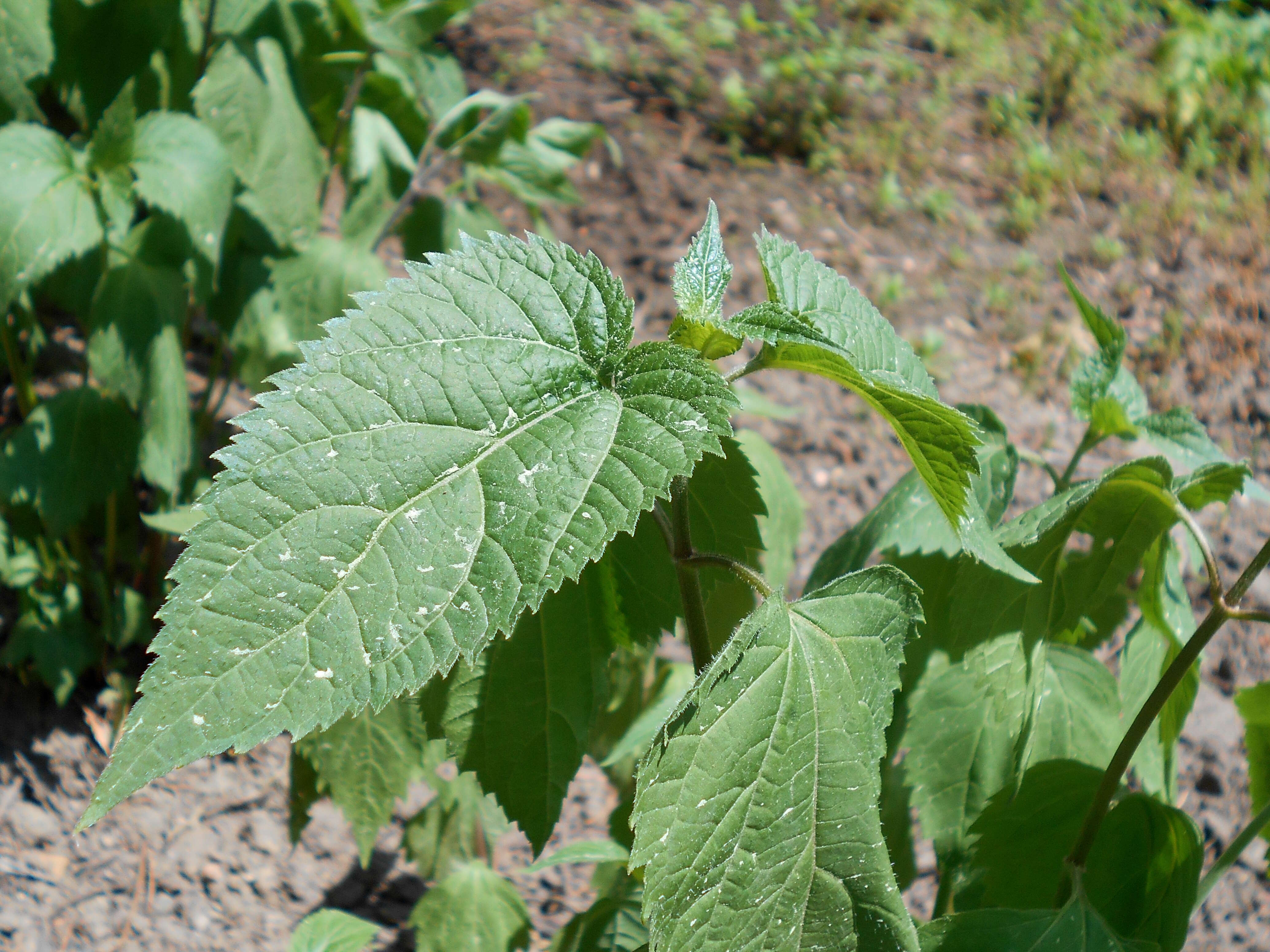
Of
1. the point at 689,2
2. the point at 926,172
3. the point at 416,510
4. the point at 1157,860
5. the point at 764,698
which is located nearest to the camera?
the point at 416,510

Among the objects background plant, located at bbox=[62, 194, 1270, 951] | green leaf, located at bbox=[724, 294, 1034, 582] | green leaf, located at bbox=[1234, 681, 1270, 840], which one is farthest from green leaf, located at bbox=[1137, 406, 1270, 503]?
green leaf, located at bbox=[724, 294, 1034, 582]

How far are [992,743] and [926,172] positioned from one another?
3.69 metres

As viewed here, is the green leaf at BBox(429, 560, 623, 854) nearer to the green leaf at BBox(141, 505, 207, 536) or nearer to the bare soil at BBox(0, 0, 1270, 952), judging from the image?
the green leaf at BBox(141, 505, 207, 536)

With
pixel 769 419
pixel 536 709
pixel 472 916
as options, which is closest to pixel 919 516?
pixel 536 709

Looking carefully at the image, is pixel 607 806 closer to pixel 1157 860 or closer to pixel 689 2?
pixel 1157 860

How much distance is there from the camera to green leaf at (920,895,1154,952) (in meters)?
1.08

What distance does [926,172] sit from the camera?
14.9ft

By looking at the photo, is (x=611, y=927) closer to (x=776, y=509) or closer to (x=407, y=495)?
(x=776, y=509)

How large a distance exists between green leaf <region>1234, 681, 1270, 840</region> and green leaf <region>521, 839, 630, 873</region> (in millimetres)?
815

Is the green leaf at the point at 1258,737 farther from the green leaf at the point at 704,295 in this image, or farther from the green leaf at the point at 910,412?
the green leaf at the point at 704,295

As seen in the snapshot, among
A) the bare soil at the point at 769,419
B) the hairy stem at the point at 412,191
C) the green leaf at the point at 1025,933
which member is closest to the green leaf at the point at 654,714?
the green leaf at the point at 1025,933

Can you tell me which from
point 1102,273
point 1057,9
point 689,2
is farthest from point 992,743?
point 1057,9

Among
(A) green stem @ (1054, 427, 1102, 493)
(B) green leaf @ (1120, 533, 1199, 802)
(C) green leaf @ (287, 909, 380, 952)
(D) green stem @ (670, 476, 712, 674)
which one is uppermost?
(D) green stem @ (670, 476, 712, 674)

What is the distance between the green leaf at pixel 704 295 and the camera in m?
1.00
